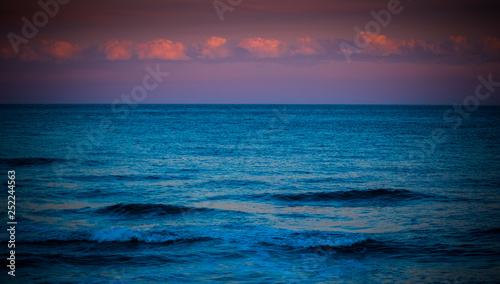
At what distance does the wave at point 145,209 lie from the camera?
15.6m

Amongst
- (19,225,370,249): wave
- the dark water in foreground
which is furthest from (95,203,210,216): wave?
(19,225,370,249): wave

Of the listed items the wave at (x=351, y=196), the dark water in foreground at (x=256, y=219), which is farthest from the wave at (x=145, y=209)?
the wave at (x=351, y=196)

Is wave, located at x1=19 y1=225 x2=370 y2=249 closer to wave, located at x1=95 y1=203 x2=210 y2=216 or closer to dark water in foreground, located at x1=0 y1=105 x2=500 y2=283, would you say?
dark water in foreground, located at x1=0 y1=105 x2=500 y2=283

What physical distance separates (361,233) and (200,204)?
280 inches

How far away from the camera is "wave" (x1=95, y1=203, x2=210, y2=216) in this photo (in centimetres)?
1555

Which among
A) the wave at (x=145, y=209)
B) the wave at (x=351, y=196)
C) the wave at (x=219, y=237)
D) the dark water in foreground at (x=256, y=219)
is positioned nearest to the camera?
the dark water in foreground at (x=256, y=219)

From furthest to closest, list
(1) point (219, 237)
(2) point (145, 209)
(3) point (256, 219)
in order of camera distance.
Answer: (2) point (145, 209), (3) point (256, 219), (1) point (219, 237)

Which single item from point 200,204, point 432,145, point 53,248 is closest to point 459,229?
point 200,204

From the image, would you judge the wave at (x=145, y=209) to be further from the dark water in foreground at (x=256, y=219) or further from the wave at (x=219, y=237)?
the wave at (x=219, y=237)

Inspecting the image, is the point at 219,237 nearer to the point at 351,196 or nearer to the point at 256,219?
the point at 256,219

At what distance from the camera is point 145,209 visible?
1602cm

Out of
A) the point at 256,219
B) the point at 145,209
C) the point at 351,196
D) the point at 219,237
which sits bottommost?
the point at 219,237

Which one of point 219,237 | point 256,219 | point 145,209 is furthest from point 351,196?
point 145,209

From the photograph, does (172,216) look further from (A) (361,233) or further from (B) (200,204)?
(A) (361,233)
